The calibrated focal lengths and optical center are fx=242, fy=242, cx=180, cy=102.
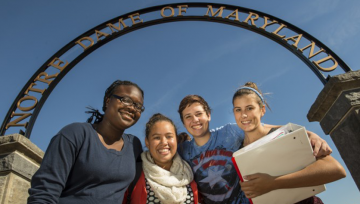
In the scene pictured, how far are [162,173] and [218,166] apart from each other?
49 centimetres

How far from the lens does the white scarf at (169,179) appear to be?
1.93 metres

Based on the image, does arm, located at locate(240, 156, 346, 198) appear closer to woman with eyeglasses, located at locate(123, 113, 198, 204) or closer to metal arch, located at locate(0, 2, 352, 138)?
woman with eyeglasses, located at locate(123, 113, 198, 204)

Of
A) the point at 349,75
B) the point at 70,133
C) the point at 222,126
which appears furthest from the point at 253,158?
the point at 349,75

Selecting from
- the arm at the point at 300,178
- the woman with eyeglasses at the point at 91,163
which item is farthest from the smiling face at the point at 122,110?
the arm at the point at 300,178

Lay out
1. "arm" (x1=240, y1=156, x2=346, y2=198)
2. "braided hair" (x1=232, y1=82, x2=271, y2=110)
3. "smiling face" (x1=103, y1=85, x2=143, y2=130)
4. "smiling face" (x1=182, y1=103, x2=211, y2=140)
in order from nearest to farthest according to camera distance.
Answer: "arm" (x1=240, y1=156, x2=346, y2=198)
"smiling face" (x1=103, y1=85, x2=143, y2=130)
"braided hair" (x1=232, y1=82, x2=271, y2=110)
"smiling face" (x1=182, y1=103, x2=211, y2=140)

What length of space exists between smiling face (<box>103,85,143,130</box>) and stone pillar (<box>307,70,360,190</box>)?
2.10 meters

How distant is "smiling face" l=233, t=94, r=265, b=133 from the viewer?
206 cm

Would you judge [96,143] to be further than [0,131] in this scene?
No

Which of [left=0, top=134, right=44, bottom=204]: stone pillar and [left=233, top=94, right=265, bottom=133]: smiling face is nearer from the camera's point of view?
[left=233, top=94, right=265, bottom=133]: smiling face

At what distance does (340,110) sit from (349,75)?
0.40 meters

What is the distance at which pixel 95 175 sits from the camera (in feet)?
5.35

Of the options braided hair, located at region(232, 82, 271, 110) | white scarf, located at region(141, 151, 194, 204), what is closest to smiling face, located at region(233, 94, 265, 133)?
braided hair, located at region(232, 82, 271, 110)

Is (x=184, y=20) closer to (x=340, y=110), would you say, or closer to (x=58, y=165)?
(x=340, y=110)

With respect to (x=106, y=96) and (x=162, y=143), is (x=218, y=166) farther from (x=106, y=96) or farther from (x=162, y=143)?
(x=106, y=96)
